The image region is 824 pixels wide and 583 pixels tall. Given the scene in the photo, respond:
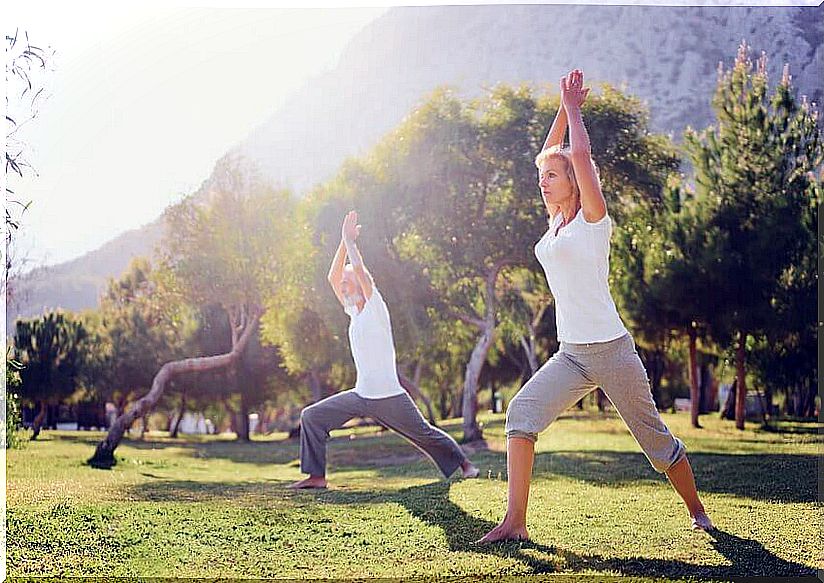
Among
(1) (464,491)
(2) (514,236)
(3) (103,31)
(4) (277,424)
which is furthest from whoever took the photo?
(4) (277,424)

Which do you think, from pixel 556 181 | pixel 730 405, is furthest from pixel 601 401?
pixel 556 181

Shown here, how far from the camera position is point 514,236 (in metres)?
5.23

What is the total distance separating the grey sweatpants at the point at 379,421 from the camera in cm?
480

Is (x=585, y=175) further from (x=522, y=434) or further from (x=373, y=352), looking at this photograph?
(x=373, y=352)

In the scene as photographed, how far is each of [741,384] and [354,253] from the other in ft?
7.25

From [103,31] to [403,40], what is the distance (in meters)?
1.48

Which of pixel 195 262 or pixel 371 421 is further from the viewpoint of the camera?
pixel 195 262

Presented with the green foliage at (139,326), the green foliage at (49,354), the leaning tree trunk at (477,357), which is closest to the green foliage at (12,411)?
the green foliage at (49,354)

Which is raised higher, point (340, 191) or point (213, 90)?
point (213, 90)

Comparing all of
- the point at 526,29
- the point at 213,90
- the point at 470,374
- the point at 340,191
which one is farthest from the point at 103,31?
the point at 470,374

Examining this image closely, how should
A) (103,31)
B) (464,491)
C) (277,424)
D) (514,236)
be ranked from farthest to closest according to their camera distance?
1. (277,424)
2. (514,236)
3. (103,31)
4. (464,491)

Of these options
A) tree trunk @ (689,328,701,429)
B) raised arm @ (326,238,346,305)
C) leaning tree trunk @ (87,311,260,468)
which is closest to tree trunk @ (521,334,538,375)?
tree trunk @ (689,328,701,429)

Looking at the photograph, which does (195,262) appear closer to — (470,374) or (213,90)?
(213,90)

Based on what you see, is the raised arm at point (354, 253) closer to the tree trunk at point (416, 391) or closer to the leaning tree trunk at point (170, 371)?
the tree trunk at point (416, 391)
